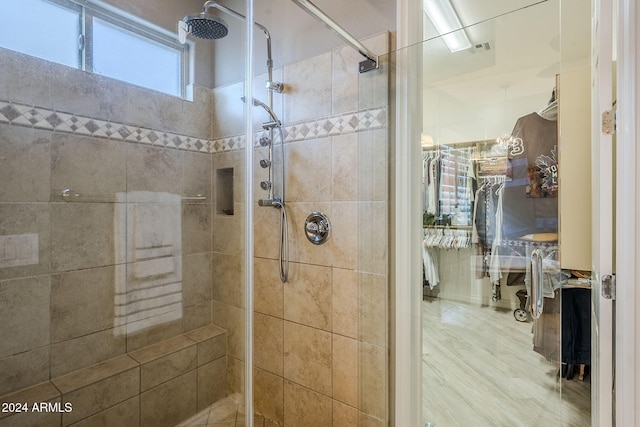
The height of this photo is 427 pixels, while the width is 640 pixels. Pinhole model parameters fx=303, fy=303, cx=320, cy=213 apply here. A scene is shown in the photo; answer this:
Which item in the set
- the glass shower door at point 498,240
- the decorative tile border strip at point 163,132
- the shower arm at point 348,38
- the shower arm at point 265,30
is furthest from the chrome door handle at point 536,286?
the shower arm at point 265,30

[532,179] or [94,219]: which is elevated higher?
[532,179]

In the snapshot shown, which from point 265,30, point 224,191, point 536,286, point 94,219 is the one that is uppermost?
point 265,30

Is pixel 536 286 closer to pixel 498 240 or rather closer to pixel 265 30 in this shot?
pixel 498 240

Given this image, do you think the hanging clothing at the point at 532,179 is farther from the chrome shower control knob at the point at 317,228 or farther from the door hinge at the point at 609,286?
the chrome shower control knob at the point at 317,228

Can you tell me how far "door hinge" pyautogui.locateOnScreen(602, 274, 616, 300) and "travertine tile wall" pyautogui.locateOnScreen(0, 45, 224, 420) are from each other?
1.86 meters

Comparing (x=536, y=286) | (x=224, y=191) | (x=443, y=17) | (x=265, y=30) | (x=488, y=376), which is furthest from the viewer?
(x=224, y=191)

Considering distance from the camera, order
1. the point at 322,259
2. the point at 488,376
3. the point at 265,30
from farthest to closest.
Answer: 1. the point at 265,30
2. the point at 322,259
3. the point at 488,376

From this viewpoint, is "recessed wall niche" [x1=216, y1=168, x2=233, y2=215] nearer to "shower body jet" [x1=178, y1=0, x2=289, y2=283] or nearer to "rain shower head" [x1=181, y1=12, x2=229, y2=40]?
"shower body jet" [x1=178, y1=0, x2=289, y2=283]

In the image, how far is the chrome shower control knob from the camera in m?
1.64

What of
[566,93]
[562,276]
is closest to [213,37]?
[566,93]

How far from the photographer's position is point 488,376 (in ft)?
4.49

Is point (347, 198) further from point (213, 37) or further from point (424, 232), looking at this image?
point (213, 37)

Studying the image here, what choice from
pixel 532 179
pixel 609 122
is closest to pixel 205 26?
pixel 532 179

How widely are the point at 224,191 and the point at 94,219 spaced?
0.68 meters
